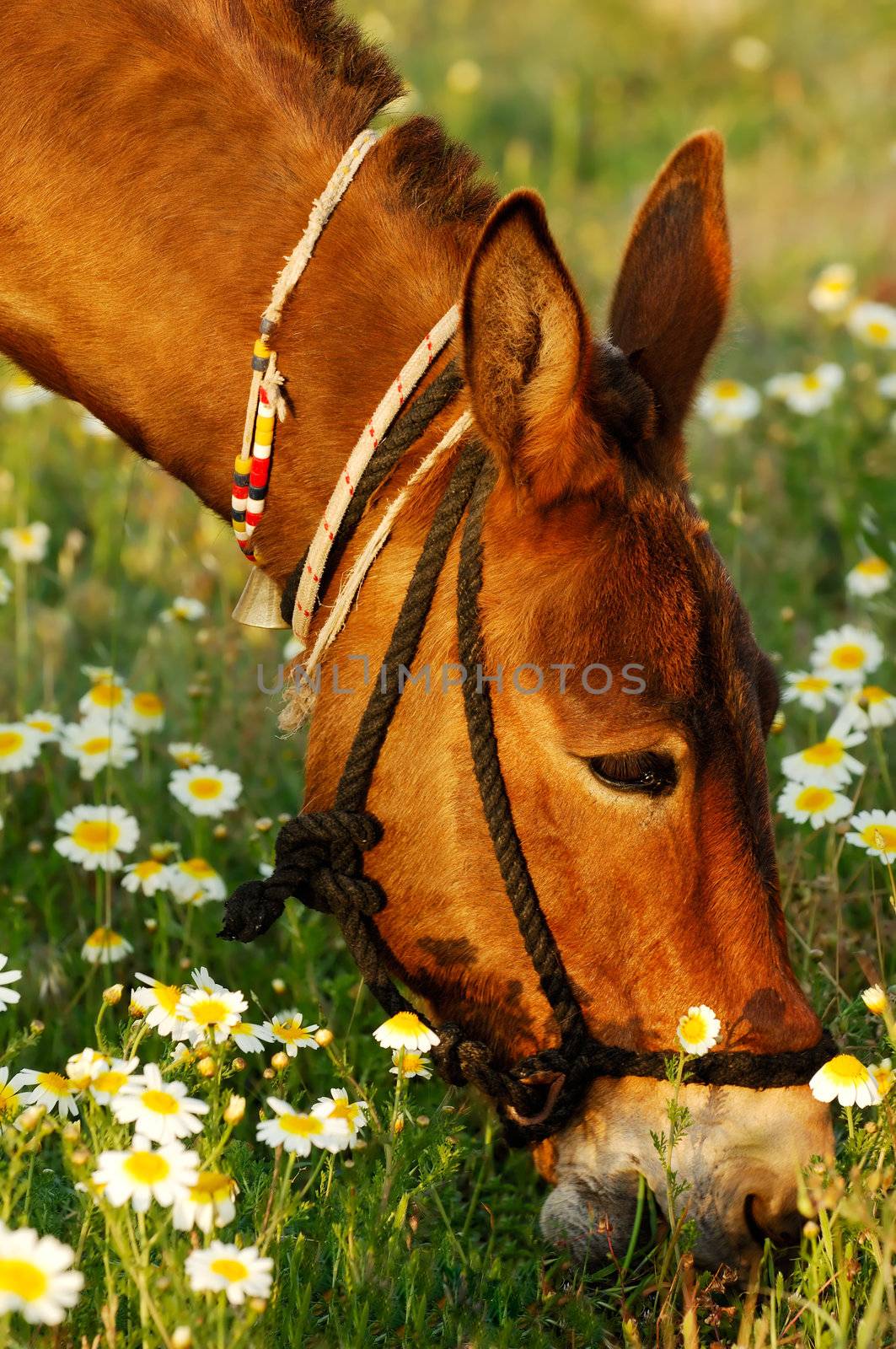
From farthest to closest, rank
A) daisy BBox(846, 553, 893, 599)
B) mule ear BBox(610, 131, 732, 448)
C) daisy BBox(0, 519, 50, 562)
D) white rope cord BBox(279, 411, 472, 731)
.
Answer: daisy BBox(0, 519, 50, 562) < daisy BBox(846, 553, 893, 599) < mule ear BBox(610, 131, 732, 448) < white rope cord BBox(279, 411, 472, 731)

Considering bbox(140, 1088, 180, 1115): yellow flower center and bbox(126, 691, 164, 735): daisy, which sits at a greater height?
→ bbox(126, 691, 164, 735): daisy

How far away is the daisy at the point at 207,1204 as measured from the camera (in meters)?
1.58

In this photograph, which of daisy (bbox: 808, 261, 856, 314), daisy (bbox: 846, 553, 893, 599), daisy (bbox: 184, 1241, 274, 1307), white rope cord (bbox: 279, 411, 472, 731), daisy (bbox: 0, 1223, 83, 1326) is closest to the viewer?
daisy (bbox: 0, 1223, 83, 1326)

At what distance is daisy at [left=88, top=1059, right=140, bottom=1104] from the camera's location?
1816 mm

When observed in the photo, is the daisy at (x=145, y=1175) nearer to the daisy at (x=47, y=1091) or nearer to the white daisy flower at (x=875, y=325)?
the daisy at (x=47, y=1091)

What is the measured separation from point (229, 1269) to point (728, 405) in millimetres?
3768

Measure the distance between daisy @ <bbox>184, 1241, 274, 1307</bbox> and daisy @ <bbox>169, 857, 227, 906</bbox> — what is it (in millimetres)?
1206

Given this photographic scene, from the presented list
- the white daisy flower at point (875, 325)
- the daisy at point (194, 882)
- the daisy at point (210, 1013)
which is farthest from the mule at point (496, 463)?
the white daisy flower at point (875, 325)

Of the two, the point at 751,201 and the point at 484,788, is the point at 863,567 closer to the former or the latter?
the point at 484,788

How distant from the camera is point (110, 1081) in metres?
1.85

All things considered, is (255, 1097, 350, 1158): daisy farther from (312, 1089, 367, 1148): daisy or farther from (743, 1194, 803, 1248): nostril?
(743, 1194, 803, 1248): nostril

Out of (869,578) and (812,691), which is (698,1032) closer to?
(812,691)

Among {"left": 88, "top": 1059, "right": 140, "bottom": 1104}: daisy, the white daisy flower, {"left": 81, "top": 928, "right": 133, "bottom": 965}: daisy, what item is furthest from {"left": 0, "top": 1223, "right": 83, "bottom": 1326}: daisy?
the white daisy flower

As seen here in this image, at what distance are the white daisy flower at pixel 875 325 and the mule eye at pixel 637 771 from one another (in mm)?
3368
